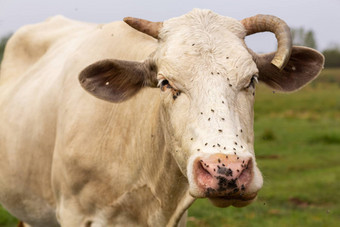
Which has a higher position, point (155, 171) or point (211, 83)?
point (211, 83)

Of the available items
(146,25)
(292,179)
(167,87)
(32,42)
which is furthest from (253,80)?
(292,179)

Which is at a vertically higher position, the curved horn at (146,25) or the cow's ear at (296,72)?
the curved horn at (146,25)

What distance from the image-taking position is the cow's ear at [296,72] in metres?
4.09

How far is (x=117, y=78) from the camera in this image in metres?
4.12

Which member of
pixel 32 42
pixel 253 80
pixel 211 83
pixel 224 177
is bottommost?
pixel 32 42

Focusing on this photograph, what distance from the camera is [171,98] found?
11.9 feet

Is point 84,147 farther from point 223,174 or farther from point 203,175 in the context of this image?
point 223,174

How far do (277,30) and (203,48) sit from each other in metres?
0.56

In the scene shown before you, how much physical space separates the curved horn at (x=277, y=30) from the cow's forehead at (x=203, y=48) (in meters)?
0.10

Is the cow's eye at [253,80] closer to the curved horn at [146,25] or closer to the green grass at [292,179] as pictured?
the green grass at [292,179]

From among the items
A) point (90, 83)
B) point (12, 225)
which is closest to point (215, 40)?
point (90, 83)

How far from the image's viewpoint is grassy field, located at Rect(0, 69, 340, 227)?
25.1 feet

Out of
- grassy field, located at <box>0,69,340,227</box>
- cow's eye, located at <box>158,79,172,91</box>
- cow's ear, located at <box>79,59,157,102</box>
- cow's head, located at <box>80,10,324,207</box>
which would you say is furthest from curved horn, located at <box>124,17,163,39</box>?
grassy field, located at <box>0,69,340,227</box>

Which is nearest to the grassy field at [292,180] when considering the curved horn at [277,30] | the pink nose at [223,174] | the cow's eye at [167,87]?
the curved horn at [277,30]
